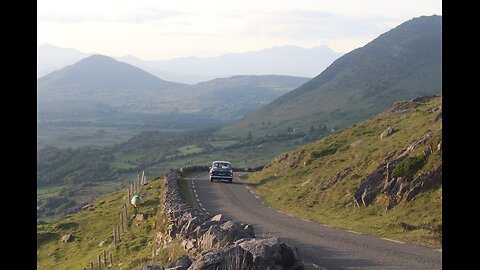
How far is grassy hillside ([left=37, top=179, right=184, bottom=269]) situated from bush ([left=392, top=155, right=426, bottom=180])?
1190cm

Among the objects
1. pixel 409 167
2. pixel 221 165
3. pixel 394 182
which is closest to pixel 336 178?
pixel 394 182

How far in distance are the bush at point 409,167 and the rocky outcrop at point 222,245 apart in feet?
34.9

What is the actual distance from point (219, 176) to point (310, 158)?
9616 millimetres

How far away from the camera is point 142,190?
48.0 m

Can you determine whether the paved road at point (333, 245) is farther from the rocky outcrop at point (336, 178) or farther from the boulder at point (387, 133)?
the boulder at point (387, 133)

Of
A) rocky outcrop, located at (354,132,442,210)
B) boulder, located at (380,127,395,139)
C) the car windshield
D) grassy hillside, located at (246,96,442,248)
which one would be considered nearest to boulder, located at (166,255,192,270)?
grassy hillside, located at (246,96,442,248)

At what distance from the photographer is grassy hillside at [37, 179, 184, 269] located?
25.6 metres

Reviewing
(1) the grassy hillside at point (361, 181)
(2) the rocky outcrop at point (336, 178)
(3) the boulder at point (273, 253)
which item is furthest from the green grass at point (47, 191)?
(3) the boulder at point (273, 253)

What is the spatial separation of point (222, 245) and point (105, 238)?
24.2 m

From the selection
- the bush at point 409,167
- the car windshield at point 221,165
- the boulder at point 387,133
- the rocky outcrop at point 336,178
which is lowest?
the car windshield at point 221,165

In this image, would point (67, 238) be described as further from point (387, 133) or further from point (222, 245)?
point (222, 245)

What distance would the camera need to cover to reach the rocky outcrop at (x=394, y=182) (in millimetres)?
24938
